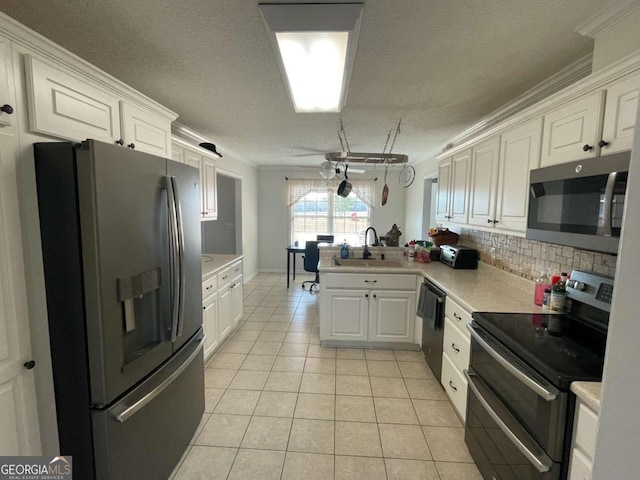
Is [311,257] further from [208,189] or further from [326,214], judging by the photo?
[208,189]

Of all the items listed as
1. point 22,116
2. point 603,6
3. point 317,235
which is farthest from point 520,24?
point 317,235

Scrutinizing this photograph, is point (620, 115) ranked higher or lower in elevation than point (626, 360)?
higher

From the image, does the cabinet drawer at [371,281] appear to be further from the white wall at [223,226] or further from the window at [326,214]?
the window at [326,214]

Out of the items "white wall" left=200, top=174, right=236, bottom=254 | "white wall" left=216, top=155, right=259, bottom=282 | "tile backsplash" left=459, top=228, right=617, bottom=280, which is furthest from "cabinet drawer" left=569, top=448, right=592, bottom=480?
"white wall" left=200, top=174, right=236, bottom=254

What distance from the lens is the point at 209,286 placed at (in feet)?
8.75

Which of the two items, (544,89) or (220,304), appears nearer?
(544,89)

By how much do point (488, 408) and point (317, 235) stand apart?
5.02m

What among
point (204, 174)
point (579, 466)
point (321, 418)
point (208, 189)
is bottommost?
point (321, 418)

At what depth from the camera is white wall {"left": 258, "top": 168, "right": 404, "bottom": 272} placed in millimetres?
6320

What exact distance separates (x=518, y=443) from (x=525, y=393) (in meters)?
0.21

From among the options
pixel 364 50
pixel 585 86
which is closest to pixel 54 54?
pixel 364 50

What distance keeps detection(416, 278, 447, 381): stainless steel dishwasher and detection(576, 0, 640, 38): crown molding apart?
174 cm

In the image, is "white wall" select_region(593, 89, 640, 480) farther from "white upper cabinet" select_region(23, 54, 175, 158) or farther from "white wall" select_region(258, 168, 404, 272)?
"white wall" select_region(258, 168, 404, 272)

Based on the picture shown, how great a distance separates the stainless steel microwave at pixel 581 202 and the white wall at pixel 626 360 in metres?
0.80
